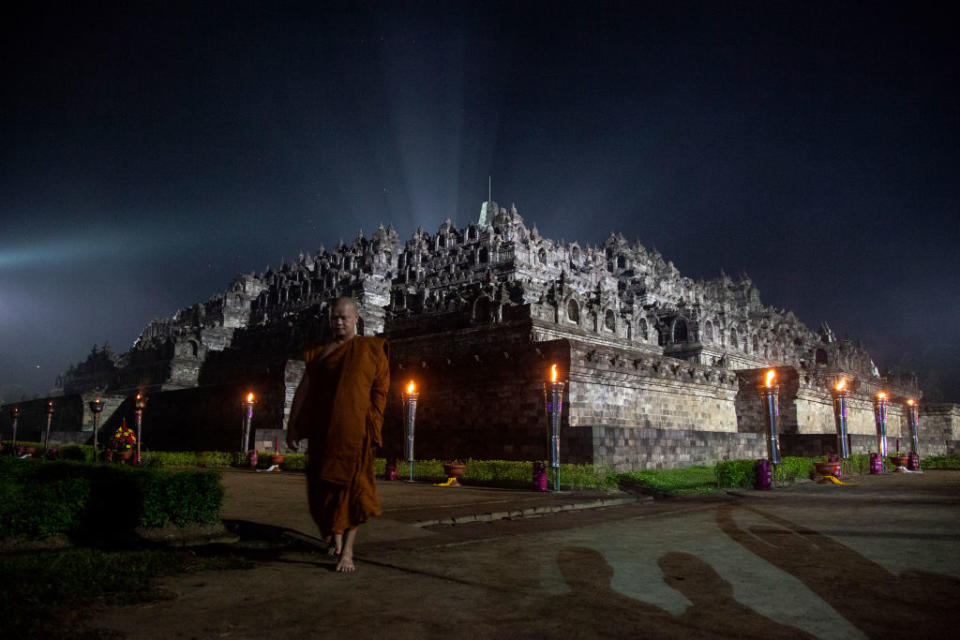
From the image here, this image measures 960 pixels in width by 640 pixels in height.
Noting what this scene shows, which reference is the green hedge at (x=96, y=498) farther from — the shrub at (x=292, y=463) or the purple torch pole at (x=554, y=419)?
the shrub at (x=292, y=463)

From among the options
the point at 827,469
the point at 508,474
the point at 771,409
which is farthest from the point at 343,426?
the point at 827,469

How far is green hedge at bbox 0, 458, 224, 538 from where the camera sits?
5.95 m

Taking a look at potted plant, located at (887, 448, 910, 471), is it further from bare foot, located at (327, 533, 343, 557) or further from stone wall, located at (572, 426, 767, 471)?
bare foot, located at (327, 533, 343, 557)

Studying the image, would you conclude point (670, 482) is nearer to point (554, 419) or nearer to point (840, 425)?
point (554, 419)

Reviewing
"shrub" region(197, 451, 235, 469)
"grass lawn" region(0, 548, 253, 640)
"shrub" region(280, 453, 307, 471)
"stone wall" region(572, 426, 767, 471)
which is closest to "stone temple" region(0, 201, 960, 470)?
"stone wall" region(572, 426, 767, 471)

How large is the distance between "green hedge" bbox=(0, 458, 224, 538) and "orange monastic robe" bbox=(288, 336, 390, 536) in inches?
71.0

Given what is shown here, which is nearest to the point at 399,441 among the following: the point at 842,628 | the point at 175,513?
the point at 175,513

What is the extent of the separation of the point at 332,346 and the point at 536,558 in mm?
2778

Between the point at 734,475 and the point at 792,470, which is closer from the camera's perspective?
the point at 734,475

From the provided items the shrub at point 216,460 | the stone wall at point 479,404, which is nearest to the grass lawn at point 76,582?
the stone wall at point 479,404

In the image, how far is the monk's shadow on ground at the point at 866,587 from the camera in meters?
3.94

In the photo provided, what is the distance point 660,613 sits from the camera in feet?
13.6

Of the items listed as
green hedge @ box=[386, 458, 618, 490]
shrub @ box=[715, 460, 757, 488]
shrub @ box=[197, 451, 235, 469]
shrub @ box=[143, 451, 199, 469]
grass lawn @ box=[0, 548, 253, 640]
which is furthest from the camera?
shrub @ box=[197, 451, 235, 469]

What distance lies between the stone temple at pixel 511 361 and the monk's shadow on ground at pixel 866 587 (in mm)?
10262
